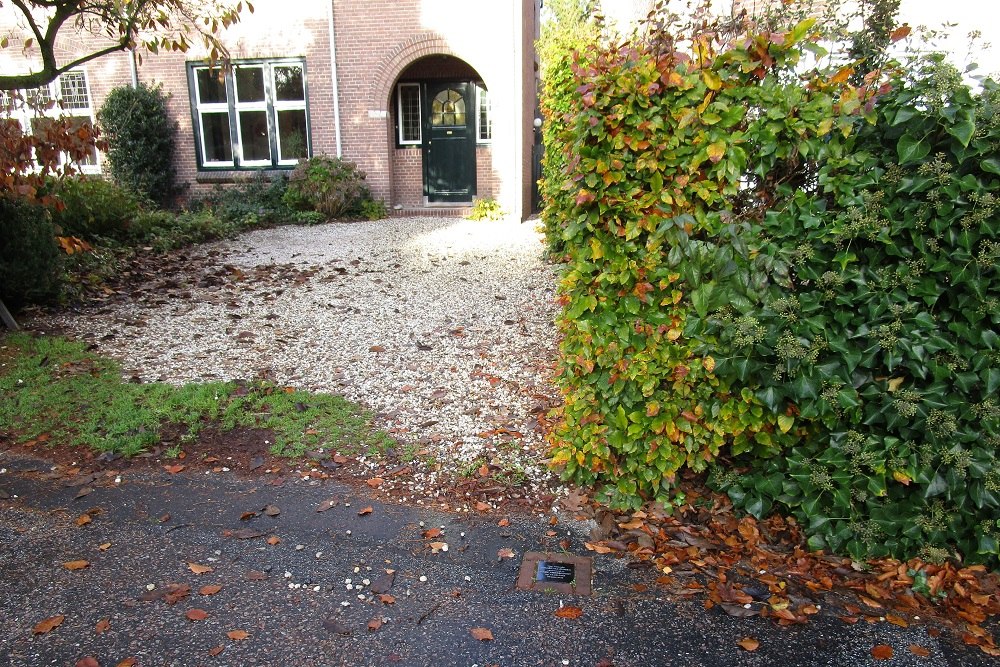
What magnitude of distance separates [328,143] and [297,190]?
1585 millimetres

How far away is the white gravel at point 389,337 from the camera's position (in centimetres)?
444

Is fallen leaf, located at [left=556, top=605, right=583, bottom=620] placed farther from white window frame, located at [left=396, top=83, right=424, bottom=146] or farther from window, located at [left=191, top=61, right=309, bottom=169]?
window, located at [left=191, top=61, right=309, bottom=169]

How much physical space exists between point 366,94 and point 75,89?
7026mm

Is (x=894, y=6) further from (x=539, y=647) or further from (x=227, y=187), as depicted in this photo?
(x=227, y=187)

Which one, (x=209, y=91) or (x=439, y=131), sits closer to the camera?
(x=209, y=91)

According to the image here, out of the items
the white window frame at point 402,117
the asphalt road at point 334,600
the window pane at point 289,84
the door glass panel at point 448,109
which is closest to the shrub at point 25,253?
the asphalt road at point 334,600

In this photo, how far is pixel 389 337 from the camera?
6.01 meters

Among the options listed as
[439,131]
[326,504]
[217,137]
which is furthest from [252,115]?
[326,504]

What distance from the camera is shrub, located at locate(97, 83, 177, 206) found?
13828mm

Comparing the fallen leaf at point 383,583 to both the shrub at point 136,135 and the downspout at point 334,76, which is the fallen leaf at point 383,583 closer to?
the downspout at point 334,76

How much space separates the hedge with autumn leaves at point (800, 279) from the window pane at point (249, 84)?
43.3 ft

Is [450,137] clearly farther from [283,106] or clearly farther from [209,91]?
[209,91]

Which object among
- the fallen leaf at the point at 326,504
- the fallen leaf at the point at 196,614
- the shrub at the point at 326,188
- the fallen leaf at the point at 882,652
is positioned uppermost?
the shrub at the point at 326,188

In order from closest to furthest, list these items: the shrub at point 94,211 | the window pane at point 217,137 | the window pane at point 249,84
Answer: the shrub at point 94,211 < the window pane at point 249,84 < the window pane at point 217,137
